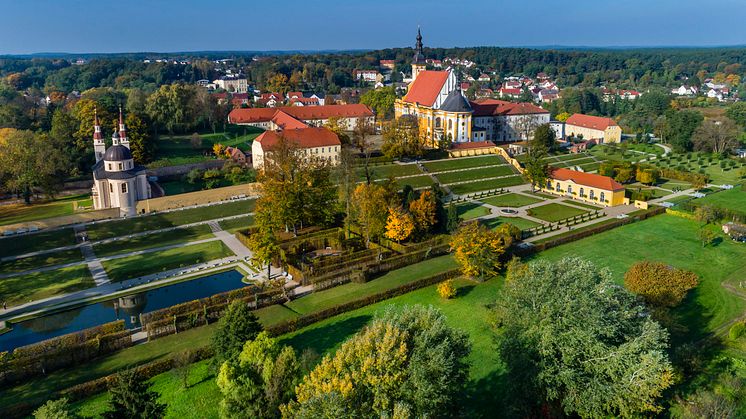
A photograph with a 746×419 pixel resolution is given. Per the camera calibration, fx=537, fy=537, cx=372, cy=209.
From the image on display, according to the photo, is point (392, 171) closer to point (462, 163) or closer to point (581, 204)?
point (462, 163)

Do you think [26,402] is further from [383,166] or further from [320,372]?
[383,166]

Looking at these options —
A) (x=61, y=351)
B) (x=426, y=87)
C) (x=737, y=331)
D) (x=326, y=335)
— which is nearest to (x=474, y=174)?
(x=426, y=87)

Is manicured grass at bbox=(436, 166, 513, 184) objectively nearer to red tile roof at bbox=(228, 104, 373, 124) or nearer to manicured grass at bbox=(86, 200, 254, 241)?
manicured grass at bbox=(86, 200, 254, 241)

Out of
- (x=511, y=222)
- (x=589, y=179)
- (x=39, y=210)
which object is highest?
(x=589, y=179)

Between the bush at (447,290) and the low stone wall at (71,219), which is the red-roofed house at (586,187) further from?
the low stone wall at (71,219)

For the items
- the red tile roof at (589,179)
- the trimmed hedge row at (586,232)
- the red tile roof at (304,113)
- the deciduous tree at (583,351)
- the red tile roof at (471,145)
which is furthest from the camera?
the red tile roof at (304,113)

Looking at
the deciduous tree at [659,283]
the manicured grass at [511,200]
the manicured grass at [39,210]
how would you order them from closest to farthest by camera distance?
the deciduous tree at [659,283] < the manicured grass at [39,210] < the manicured grass at [511,200]

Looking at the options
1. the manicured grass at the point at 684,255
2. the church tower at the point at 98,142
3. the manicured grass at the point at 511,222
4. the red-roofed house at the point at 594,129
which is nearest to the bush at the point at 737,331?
the manicured grass at the point at 684,255
